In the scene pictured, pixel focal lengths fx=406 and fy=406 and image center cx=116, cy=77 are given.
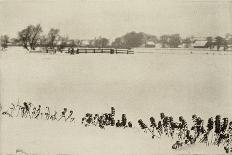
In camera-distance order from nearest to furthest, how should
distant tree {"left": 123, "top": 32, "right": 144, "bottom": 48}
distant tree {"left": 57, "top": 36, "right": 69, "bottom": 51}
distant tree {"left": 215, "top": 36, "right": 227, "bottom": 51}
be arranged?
distant tree {"left": 215, "top": 36, "right": 227, "bottom": 51} < distant tree {"left": 123, "top": 32, "right": 144, "bottom": 48} < distant tree {"left": 57, "top": 36, "right": 69, "bottom": 51}

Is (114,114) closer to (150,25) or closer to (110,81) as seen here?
(110,81)

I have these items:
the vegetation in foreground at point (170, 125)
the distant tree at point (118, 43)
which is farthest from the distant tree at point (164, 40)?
the vegetation in foreground at point (170, 125)

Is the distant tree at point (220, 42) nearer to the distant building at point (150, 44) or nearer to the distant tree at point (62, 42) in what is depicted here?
the distant building at point (150, 44)

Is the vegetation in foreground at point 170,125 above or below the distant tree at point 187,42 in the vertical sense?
below

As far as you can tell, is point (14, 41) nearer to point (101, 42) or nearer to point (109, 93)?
point (101, 42)

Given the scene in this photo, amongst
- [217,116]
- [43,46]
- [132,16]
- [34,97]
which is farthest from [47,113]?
[217,116]

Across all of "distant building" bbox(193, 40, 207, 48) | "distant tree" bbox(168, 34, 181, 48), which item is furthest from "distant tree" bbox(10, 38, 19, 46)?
"distant building" bbox(193, 40, 207, 48)

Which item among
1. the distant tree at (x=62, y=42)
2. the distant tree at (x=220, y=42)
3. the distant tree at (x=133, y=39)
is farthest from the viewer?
the distant tree at (x=62, y=42)

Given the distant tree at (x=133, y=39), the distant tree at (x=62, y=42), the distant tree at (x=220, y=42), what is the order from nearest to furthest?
1. the distant tree at (x=220, y=42)
2. the distant tree at (x=133, y=39)
3. the distant tree at (x=62, y=42)

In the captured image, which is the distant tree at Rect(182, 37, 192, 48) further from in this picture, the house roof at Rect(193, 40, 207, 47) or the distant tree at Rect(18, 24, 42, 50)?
the distant tree at Rect(18, 24, 42, 50)
